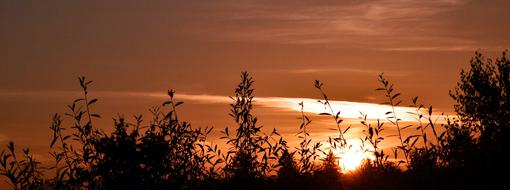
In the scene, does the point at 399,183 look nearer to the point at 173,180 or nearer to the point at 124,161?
the point at 173,180

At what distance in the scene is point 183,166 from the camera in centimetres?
1351

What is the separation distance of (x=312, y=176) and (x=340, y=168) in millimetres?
593

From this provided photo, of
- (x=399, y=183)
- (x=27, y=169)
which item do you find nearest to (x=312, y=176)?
(x=399, y=183)

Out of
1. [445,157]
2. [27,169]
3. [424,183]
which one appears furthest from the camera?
[445,157]

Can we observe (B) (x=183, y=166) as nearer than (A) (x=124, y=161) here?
No

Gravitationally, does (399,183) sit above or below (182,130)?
below

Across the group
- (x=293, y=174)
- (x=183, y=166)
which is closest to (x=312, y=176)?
(x=293, y=174)

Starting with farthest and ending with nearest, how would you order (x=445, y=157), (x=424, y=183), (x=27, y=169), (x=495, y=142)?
(x=495, y=142) → (x=445, y=157) → (x=424, y=183) → (x=27, y=169)

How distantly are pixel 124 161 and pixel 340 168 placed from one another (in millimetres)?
4491

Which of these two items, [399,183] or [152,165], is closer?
[152,165]

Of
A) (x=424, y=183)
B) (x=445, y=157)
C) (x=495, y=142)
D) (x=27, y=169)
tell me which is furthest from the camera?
(x=495, y=142)

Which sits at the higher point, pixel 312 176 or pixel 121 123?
pixel 121 123

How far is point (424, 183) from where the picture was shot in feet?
43.7

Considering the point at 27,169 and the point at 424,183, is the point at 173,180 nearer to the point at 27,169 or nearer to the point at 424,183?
the point at 27,169
